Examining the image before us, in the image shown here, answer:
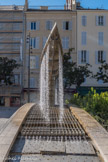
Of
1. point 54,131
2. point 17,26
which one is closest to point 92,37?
point 17,26

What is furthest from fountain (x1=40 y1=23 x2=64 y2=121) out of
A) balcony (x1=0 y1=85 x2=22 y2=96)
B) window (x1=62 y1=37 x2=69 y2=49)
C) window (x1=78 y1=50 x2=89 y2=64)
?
window (x1=62 y1=37 x2=69 y2=49)

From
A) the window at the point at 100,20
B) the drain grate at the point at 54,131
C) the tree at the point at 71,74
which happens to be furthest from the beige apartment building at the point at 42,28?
the drain grate at the point at 54,131

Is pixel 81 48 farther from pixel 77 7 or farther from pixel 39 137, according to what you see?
pixel 39 137

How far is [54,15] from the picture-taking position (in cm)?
3128

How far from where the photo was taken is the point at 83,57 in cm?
2998

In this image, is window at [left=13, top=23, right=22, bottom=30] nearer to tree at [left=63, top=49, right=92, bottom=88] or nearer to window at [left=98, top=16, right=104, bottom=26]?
tree at [left=63, top=49, right=92, bottom=88]

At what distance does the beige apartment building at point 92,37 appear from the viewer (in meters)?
29.9

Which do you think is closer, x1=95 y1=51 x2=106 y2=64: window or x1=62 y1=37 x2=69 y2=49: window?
x1=95 y1=51 x2=106 y2=64: window

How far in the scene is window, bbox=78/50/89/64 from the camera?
97.8ft

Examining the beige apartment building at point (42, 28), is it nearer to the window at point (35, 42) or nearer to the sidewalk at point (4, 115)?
the window at point (35, 42)

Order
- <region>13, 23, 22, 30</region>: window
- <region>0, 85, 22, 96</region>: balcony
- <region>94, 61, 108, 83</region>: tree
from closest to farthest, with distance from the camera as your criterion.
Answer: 1. <region>94, 61, 108, 83</region>: tree
2. <region>0, 85, 22, 96</region>: balcony
3. <region>13, 23, 22, 30</region>: window

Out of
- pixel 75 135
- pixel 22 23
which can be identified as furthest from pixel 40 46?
pixel 75 135

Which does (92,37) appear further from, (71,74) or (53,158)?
(53,158)

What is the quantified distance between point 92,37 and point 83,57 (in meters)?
3.21
